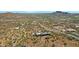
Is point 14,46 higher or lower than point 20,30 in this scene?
lower
